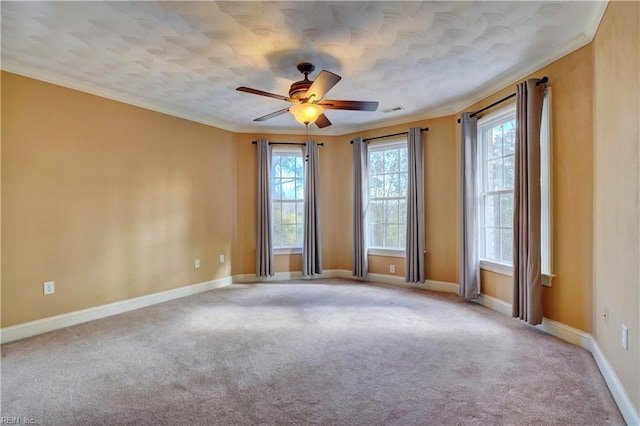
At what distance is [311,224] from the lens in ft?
19.1

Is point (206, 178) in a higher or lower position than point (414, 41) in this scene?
lower

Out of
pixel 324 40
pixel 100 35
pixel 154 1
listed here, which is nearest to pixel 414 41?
pixel 324 40

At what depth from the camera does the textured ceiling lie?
2438 mm

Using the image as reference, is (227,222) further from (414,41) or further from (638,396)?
(638,396)

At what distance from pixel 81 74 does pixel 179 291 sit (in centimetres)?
295

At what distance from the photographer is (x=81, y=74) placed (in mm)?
3512

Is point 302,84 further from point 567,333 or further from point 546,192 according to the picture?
point 567,333

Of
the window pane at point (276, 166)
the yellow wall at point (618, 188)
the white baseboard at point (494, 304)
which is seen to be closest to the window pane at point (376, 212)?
the window pane at point (276, 166)

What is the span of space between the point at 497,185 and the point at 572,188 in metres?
1.09

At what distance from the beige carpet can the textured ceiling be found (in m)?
2.69

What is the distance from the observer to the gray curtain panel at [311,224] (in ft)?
19.1

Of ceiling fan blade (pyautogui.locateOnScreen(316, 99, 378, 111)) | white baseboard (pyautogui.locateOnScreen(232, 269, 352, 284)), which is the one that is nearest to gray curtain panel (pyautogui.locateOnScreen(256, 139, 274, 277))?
white baseboard (pyautogui.locateOnScreen(232, 269, 352, 284))

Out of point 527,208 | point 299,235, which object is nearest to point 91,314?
point 299,235

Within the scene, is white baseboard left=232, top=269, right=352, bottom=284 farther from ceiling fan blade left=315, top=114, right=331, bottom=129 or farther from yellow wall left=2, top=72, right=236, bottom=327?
ceiling fan blade left=315, top=114, right=331, bottom=129
